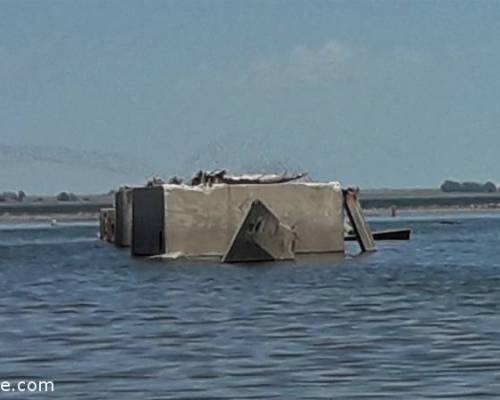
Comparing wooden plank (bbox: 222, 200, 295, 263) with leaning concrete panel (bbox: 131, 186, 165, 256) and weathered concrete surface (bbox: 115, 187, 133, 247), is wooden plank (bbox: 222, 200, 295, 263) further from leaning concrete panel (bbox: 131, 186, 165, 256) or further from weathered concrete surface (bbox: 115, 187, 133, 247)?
weathered concrete surface (bbox: 115, 187, 133, 247)

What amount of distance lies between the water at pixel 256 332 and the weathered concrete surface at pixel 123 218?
21067 mm

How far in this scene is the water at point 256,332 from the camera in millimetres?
20906

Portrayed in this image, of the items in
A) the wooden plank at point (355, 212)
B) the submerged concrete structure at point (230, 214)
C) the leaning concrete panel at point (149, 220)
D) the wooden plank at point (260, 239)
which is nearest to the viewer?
the wooden plank at point (260, 239)

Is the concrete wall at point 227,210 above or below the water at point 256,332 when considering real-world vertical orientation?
above

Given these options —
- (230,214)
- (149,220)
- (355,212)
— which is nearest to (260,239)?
(230,214)

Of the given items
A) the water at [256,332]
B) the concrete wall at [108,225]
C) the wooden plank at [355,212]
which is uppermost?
the wooden plank at [355,212]

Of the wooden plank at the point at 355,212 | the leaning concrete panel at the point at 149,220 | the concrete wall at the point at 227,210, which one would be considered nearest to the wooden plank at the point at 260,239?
the concrete wall at the point at 227,210

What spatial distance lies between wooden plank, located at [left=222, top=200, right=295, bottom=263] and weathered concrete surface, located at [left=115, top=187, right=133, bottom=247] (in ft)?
58.4

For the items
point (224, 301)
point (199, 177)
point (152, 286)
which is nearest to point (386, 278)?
point (152, 286)

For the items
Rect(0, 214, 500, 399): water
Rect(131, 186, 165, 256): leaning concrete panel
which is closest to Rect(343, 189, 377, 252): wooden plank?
Rect(131, 186, 165, 256): leaning concrete panel

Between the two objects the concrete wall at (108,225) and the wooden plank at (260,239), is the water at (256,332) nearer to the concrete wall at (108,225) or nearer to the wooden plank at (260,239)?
the wooden plank at (260,239)

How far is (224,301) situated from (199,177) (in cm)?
2280

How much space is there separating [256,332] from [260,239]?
2446cm

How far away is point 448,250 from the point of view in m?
68.9
